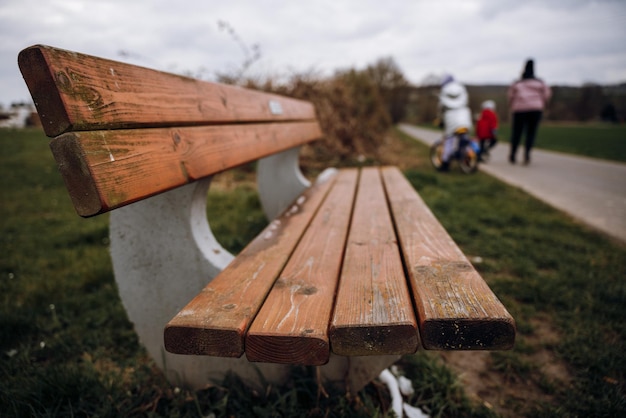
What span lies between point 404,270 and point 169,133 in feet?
2.61

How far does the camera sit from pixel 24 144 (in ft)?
34.1

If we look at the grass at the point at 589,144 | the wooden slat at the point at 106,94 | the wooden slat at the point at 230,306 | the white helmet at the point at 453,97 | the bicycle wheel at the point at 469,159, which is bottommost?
the grass at the point at 589,144

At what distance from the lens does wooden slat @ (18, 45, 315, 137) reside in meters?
0.73

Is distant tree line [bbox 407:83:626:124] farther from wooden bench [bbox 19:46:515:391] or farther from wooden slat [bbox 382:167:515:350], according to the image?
wooden slat [bbox 382:167:515:350]

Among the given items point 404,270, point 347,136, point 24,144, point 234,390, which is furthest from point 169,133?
point 24,144

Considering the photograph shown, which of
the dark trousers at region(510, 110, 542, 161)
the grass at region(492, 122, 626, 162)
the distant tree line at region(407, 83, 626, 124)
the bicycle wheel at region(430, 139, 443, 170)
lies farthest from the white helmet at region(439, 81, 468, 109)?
the distant tree line at region(407, 83, 626, 124)

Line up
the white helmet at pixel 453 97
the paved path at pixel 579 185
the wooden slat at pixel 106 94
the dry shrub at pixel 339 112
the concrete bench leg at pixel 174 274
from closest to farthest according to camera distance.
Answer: the wooden slat at pixel 106 94
the concrete bench leg at pixel 174 274
the paved path at pixel 579 185
the white helmet at pixel 453 97
the dry shrub at pixel 339 112

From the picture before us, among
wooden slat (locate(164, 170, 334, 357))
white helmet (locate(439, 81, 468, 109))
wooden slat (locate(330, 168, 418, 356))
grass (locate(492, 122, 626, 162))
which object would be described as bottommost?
grass (locate(492, 122, 626, 162))

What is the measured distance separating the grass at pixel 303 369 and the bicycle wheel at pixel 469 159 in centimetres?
249

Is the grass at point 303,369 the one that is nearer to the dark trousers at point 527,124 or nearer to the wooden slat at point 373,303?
the wooden slat at point 373,303

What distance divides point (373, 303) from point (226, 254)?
692 millimetres

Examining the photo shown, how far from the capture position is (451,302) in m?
0.79

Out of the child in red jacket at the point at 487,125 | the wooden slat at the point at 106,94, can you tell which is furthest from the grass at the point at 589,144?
the wooden slat at the point at 106,94

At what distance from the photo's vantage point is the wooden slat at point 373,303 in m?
0.74
